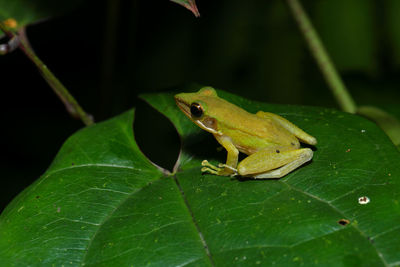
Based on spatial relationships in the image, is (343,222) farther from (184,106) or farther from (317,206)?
(184,106)

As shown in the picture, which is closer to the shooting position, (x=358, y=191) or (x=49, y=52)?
(x=358, y=191)

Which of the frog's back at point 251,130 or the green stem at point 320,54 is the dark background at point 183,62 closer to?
the green stem at point 320,54

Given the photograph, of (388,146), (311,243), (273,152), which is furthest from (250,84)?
(311,243)

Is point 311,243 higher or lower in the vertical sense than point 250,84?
higher

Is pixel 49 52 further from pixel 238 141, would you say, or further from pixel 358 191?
pixel 358 191

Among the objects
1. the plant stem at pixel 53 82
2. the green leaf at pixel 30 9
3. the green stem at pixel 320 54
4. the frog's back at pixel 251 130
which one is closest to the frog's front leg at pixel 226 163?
the frog's back at pixel 251 130

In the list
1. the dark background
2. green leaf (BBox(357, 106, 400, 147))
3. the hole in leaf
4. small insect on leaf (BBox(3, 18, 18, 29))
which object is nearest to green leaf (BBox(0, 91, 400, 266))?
the hole in leaf
